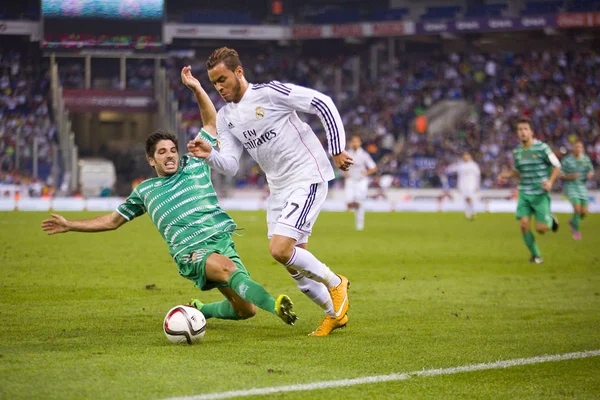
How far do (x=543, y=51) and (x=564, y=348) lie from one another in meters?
45.8

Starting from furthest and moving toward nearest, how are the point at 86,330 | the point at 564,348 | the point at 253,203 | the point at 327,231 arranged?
1. the point at 253,203
2. the point at 327,231
3. the point at 86,330
4. the point at 564,348

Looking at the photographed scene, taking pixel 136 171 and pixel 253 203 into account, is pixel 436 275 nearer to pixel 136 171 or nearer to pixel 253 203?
pixel 253 203

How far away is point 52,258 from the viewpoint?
1523 cm

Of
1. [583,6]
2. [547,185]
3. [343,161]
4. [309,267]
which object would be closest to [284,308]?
[309,267]

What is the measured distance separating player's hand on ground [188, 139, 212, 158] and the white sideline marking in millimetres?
2273

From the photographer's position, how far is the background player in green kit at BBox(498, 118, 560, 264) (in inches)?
589

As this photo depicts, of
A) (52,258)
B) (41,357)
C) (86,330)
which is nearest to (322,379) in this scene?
(41,357)

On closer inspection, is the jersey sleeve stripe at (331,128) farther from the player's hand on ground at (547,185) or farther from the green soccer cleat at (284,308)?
the player's hand on ground at (547,185)

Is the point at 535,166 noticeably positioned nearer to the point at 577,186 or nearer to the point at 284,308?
the point at 577,186

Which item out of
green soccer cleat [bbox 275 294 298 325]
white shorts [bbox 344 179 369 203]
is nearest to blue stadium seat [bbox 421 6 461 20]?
Answer: white shorts [bbox 344 179 369 203]

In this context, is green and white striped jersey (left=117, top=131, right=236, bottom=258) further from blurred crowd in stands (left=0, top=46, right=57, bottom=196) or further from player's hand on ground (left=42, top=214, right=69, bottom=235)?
blurred crowd in stands (left=0, top=46, right=57, bottom=196)

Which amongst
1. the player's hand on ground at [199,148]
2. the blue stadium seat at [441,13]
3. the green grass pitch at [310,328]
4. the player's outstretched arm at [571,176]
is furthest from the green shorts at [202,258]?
the blue stadium seat at [441,13]

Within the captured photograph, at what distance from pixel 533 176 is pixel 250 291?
9.04 metres

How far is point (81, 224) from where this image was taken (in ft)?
25.2
